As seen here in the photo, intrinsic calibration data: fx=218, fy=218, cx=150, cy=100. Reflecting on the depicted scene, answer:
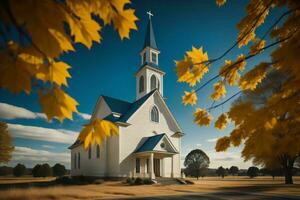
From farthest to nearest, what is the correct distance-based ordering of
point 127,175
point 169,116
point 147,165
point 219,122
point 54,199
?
1. point 169,116
2. point 147,165
3. point 127,175
4. point 54,199
5. point 219,122

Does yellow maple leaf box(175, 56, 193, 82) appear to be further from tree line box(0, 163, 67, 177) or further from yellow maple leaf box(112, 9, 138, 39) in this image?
tree line box(0, 163, 67, 177)

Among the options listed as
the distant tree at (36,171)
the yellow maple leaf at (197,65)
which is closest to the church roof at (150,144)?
the yellow maple leaf at (197,65)

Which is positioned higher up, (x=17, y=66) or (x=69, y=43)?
(x=69, y=43)

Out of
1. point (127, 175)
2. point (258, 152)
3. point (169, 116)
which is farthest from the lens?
point (169, 116)

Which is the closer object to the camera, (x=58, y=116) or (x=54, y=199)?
(x=58, y=116)

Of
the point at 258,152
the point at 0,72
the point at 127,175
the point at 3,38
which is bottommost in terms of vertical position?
the point at 127,175

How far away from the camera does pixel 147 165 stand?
25141 mm

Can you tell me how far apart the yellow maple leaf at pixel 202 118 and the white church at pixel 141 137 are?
1977 cm

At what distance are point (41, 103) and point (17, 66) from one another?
250 millimetres

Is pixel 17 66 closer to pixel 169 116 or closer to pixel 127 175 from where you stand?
pixel 127 175

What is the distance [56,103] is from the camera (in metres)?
1.30

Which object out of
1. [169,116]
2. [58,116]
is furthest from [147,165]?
[58,116]

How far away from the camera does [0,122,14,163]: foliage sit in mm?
32719

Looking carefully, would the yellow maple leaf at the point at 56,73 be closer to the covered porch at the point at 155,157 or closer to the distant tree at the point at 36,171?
the covered porch at the point at 155,157
